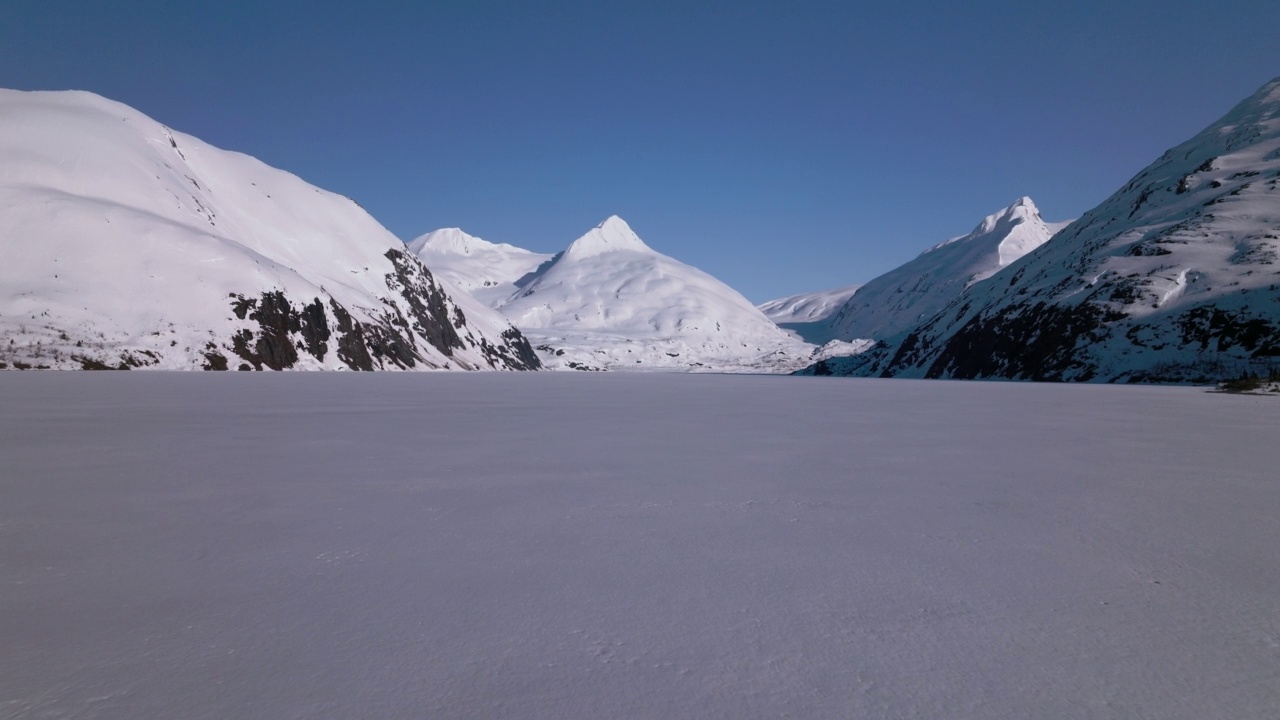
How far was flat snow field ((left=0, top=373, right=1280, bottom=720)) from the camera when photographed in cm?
305

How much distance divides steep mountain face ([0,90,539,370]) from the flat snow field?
4919cm

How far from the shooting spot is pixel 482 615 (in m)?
3.87

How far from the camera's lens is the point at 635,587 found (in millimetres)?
4355

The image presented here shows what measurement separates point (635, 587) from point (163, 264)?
67.7 m

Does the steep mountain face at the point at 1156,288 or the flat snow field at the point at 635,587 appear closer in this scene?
the flat snow field at the point at 635,587

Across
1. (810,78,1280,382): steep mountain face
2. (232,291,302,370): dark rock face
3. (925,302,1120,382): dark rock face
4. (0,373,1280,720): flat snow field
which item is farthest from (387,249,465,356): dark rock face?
(0,373,1280,720): flat snow field

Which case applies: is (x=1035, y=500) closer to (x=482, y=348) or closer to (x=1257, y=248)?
(x=1257, y=248)

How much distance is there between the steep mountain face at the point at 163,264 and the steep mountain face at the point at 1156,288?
214 ft

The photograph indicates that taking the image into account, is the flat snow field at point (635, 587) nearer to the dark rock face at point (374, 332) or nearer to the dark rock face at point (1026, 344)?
the dark rock face at point (374, 332)

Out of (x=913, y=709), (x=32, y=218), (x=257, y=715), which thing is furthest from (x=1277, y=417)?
(x=32, y=218)

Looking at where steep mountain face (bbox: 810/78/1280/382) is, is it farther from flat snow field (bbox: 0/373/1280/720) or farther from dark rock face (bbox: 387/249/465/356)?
dark rock face (bbox: 387/249/465/356)

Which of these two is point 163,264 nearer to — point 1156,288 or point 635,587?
point 635,587

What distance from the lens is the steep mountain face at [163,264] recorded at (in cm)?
5134

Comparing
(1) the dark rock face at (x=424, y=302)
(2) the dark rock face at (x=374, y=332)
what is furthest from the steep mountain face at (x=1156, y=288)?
(1) the dark rock face at (x=424, y=302)
